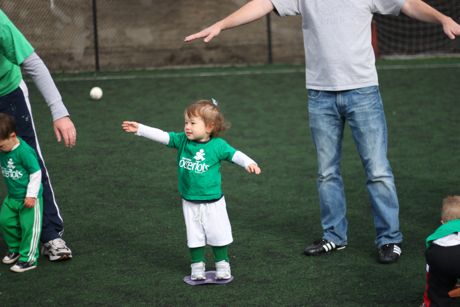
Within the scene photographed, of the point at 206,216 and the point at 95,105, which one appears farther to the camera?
the point at 95,105

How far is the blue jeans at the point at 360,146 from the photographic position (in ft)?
18.1

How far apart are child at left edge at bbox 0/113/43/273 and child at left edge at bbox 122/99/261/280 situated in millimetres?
818

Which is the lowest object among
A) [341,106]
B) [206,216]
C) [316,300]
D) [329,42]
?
[316,300]

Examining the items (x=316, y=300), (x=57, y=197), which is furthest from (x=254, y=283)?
(x=57, y=197)

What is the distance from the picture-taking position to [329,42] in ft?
18.1

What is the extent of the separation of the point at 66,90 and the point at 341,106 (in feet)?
30.2

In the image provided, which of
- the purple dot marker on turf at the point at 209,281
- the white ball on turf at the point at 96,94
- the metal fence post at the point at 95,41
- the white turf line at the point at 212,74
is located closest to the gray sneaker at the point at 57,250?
the purple dot marker on turf at the point at 209,281

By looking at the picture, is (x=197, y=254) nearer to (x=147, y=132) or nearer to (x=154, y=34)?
(x=147, y=132)

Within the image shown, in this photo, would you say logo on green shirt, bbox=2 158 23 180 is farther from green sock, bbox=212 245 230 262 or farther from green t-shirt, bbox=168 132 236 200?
green sock, bbox=212 245 230 262

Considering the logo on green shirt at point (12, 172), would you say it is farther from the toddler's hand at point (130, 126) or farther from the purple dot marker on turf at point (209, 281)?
the purple dot marker on turf at point (209, 281)

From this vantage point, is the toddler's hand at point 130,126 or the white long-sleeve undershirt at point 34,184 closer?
the toddler's hand at point 130,126

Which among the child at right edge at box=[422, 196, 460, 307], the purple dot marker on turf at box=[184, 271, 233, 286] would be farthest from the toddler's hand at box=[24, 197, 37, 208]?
the child at right edge at box=[422, 196, 460, 307]

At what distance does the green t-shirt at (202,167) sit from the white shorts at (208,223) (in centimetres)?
7

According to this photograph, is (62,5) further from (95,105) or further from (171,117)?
(171,117)
